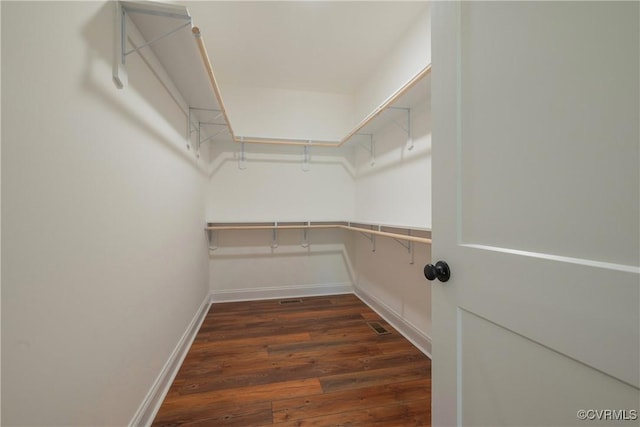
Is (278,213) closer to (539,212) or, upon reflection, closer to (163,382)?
(163,382)

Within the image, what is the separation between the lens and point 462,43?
68 centimetres

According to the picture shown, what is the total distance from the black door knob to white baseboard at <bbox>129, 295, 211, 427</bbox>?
55.8 inches

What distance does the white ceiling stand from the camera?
5.82ft

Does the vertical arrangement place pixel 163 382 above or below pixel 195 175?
below

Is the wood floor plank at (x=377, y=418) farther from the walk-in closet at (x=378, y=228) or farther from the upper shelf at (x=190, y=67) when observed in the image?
the upper shelf at (x=190, y=67)

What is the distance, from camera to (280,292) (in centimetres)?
294

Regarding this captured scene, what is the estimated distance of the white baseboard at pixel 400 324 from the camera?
5.95ft

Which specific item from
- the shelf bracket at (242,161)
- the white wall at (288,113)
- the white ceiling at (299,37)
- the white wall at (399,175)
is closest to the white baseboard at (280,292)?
the white wall at (399,175)

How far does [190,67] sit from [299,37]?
111 cm

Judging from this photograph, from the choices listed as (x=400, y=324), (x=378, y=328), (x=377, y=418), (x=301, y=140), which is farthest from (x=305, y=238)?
(x=377, y=418)

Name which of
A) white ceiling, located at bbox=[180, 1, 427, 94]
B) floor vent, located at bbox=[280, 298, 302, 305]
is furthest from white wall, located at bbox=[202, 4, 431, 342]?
white ceiling, located at bbox=[180, 1, 427, 94]

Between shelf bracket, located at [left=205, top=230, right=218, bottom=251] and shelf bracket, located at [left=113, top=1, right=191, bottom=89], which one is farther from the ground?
shelf bracket, located at [left=113, top=1, right=191, bottom=89]

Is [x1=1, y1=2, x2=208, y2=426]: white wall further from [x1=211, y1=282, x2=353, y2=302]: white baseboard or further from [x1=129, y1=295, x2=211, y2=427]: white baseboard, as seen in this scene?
[x1=211, y1=282, x2=353, y2=302]: white baseboard

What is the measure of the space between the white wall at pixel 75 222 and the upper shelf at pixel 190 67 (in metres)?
0.15
